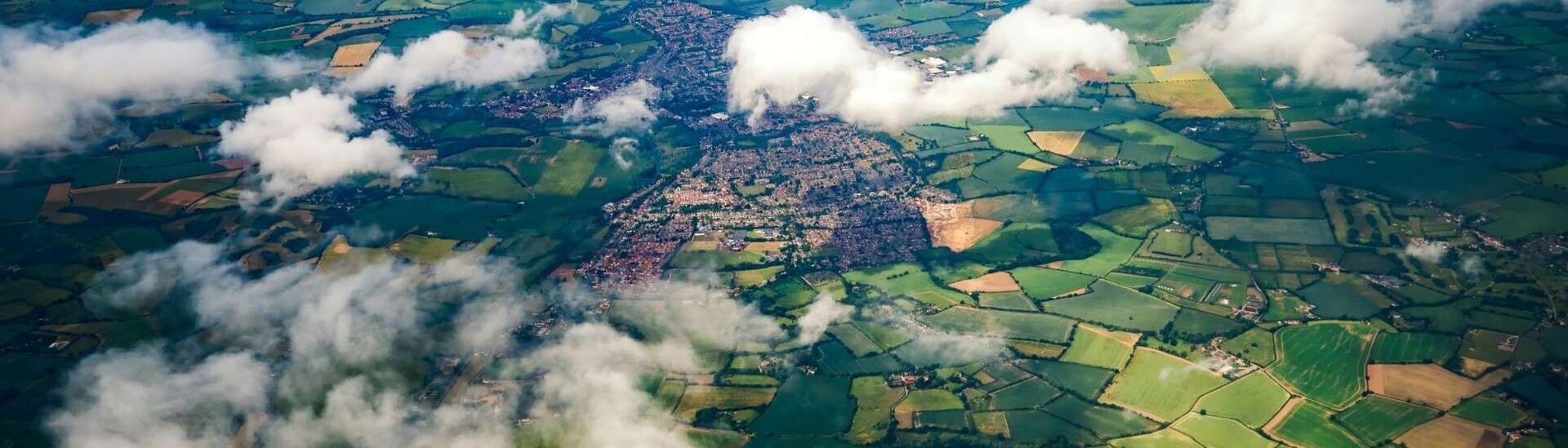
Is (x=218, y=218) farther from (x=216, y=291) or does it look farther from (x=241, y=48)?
(x=241, y=48)

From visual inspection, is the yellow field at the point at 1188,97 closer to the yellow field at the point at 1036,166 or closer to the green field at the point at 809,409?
the yellow field at the point at 1036,166

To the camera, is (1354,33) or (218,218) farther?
(1354,33)

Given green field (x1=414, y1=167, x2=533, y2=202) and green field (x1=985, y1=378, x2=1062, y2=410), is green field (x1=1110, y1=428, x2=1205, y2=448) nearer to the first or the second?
green field (x1=985, y1=378, x2=1062, y2=410)

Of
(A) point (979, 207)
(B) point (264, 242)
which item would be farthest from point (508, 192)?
(A) point (979, 207)

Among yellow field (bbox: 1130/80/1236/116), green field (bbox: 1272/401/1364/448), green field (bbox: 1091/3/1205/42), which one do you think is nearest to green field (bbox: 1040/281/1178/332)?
green field (bbox: 1272/401/1364/448)

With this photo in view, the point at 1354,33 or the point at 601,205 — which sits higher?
the point at 1354,33

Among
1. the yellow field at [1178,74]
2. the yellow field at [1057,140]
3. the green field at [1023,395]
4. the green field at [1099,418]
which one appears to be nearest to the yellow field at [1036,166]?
the yellow field at [1057,140]

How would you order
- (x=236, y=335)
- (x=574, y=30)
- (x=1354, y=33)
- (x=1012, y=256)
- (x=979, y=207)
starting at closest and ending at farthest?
(x=236, y=335) < (x=1012, y=256) < (x=979, y=207) < (x=1354, y=33) < (x=574, y=30)
